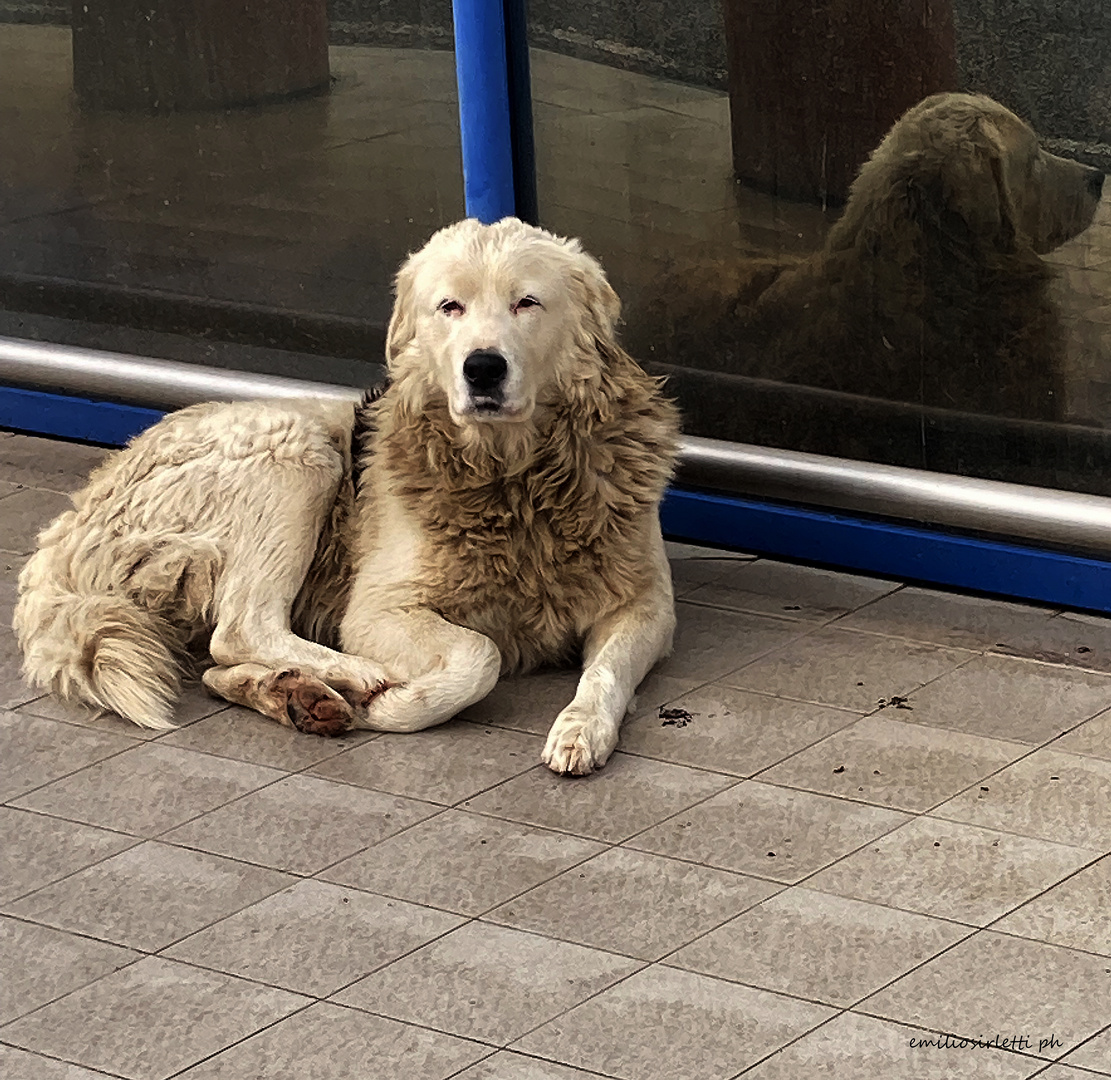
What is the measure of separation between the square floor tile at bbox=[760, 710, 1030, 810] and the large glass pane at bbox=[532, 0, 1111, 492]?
1.10 m

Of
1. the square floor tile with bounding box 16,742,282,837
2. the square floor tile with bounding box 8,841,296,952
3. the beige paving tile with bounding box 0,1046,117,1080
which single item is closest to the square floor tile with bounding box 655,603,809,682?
the square floor tile with bounding box 16,742,282,837

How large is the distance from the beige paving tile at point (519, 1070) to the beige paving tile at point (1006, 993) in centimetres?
53

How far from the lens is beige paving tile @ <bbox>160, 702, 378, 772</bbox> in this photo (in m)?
4.38

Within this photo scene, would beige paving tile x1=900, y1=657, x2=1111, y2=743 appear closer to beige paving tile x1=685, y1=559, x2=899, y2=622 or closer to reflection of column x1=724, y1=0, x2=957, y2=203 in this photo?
beige paving tile x1=685, y1=559, x2=899, y2=622

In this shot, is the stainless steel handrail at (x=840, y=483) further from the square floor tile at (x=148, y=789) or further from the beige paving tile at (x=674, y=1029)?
the beige paving tile at (x=674, y=1029)

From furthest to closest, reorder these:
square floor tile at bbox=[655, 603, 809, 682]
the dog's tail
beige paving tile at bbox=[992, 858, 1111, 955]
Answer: square floor tile at bbox=[655, 603, 809, 682]
the dog's tail
beige paving tile at bbox=[992, 858, 1111, 955]

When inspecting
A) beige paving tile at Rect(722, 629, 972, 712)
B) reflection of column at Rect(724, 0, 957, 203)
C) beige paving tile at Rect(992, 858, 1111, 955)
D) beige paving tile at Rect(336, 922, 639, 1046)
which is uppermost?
reflection of column at Rect(724, 0, 957, 203)

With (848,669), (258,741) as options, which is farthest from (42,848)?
(848,669)

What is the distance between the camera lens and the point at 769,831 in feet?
12.8

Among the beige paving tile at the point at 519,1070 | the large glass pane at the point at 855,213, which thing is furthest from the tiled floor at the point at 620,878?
the large glass pane at the point at 855,213

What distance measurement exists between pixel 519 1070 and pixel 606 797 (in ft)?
3.42

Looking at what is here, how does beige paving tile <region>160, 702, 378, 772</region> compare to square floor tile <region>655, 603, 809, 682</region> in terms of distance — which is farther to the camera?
square floor tile <region>655, 603, 809, 682</region>

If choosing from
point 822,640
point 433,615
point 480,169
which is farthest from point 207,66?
point 822,640

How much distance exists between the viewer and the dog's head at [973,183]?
15.7ft
